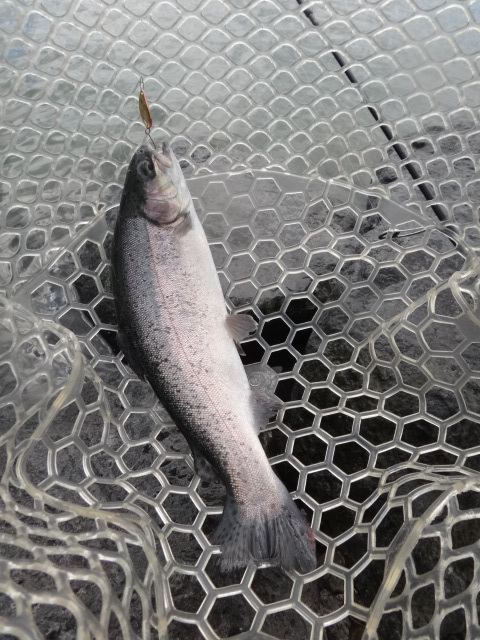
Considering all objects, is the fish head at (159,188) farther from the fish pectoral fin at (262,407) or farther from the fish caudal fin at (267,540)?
the fish caudal fin at (267,540)

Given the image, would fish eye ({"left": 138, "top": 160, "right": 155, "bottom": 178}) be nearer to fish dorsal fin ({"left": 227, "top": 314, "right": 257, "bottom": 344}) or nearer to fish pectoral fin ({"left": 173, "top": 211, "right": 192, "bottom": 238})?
fish pectoral fin ({"left": 173, "top": 211, "right": 192, "bottom": 238})

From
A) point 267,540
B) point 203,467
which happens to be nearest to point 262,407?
point 203,467

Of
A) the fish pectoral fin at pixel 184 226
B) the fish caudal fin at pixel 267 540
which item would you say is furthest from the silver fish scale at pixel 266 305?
the fish pectoral fin at pixel 184 226

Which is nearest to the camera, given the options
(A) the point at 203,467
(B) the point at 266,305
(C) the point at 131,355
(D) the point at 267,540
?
(D) the point at 267,540

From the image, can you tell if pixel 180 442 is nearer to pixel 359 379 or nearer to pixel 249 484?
pixel 249 484

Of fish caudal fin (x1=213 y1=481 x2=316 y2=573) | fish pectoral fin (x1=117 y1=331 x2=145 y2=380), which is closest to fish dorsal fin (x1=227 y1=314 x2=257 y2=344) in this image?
fish pectoral fin (x1=117 y1=331 x2=145 y2=380)

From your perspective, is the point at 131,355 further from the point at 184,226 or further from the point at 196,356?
the point at 184,226

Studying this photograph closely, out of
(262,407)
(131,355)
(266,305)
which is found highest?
(131,355)
